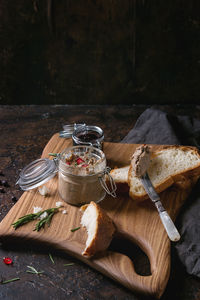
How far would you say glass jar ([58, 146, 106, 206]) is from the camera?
7.44 ft

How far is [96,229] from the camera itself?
203cm

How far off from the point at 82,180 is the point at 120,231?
41 cm

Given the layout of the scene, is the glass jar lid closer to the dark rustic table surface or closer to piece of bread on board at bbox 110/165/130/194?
the dark rustic table surface

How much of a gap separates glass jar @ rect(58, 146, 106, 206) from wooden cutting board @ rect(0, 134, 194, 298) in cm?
8

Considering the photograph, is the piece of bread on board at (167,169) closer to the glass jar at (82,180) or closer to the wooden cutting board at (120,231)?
the wooden cutting board at (120,231)

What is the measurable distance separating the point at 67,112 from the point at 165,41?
1500mm

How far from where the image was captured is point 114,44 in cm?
429

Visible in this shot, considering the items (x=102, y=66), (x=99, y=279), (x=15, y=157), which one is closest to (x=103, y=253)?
(x=99, y=279)

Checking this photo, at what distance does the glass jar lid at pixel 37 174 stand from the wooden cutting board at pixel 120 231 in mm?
76

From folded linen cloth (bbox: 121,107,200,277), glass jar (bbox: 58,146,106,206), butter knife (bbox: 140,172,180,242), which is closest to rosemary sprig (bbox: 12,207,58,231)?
glass jar (bbox: 58,146,106,206)

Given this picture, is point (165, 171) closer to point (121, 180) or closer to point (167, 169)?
point (167, 169)

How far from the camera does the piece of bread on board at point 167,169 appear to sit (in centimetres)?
245

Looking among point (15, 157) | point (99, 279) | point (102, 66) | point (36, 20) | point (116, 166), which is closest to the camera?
point (99, 279)

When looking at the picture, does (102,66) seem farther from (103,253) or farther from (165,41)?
(103,253)
